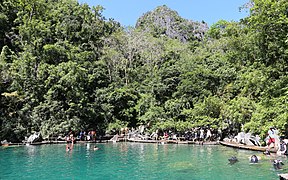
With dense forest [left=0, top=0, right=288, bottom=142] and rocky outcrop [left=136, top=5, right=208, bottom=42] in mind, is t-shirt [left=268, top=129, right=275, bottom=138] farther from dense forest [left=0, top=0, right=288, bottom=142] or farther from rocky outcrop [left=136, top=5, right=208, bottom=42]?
rocky outcrop [left=136, top=5, right=208, bottom=42]

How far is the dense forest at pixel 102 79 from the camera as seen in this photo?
2328 centimetres

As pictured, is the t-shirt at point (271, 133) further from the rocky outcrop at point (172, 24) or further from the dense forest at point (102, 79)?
the rocky outcrop at point (172, 24)

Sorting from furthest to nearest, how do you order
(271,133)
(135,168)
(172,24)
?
(172,24) → (271,133) → (135,168)

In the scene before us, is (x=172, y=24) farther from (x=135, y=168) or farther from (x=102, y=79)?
(x=135, y=168)

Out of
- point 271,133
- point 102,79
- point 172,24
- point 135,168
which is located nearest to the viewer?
point 135,168

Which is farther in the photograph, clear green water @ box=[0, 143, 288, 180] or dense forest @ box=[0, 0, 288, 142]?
dense forest @ box=[0, 0, 288, 142]

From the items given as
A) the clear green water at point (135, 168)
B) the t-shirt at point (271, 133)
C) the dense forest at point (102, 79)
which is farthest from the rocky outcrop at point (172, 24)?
the clear green water at point (135, 168)

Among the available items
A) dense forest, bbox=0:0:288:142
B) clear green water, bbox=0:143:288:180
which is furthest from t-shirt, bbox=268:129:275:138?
dense forest, bbox=0:0:288:142

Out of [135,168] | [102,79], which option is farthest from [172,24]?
[135,168]

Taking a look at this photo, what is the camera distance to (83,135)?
85.4 feet

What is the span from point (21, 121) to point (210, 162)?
17.9 meters

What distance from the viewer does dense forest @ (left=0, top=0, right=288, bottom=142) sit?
23281 mm

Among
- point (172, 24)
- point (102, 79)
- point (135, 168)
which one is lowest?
point (135, 168)

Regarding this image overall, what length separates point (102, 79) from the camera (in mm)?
30844
